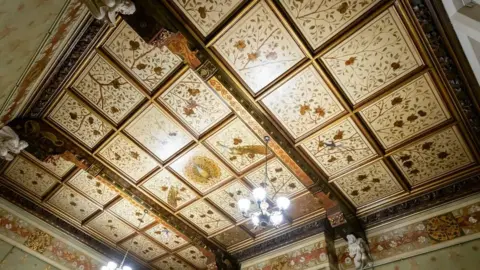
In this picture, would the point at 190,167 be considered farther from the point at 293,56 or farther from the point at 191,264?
the point at 191,264

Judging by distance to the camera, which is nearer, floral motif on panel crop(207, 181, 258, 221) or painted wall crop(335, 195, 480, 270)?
painted wall crop(335, 195, 480, 270)

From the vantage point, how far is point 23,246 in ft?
21.3

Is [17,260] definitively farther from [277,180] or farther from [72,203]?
[277,180]

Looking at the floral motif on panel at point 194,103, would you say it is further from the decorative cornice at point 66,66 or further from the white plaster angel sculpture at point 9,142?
the white plaster angel sculpture at point 9,142

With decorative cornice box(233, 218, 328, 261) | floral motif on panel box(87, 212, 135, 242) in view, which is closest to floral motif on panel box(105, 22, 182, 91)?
floral motif on panel box(87, 212, 135, 242)

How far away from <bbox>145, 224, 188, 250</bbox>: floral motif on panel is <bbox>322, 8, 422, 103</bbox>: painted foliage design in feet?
16.1

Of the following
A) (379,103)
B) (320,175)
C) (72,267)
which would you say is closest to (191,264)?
(72,267)

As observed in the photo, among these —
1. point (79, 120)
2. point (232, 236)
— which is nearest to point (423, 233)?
point (232, 236)

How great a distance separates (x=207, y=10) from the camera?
149 inches

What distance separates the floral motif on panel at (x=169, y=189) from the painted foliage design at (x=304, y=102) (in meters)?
2.41

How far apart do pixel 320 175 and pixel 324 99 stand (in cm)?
157

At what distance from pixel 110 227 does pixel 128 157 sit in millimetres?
2672

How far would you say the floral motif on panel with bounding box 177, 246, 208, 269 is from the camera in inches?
292

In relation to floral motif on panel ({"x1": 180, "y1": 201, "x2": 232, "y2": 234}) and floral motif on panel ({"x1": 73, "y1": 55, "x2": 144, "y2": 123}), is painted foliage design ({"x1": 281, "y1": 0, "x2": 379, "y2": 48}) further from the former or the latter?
floral motif on panel ({"x1": 180, "y1": 201, "x2": 232, "y2": 234})
